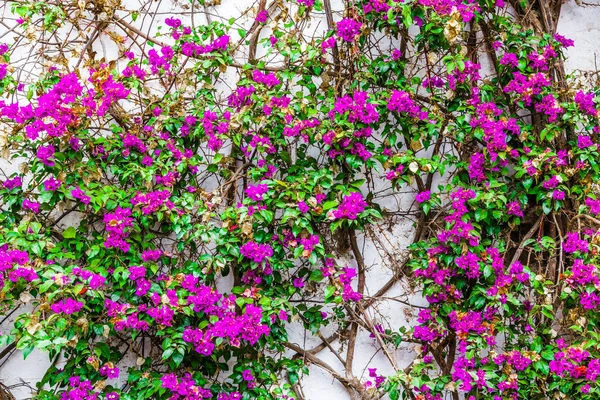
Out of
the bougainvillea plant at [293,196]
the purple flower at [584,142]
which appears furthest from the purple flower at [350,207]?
the purple flower at [584,142]

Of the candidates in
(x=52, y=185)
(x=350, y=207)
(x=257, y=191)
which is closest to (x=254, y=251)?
(x=257, y=191)

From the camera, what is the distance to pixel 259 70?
2.63 m

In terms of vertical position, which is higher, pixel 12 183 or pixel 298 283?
pixel 298 283

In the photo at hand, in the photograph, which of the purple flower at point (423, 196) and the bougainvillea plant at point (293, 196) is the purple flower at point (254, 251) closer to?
the bougainvillea plant at point (293, 196)

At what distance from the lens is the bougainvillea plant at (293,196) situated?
2.33 m

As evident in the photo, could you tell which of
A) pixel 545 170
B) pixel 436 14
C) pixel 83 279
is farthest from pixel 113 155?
pixel 545 170

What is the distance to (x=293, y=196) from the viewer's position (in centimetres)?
240

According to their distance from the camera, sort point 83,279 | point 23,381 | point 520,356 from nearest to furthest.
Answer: point 83,279 → point 520,356 → point 23,381

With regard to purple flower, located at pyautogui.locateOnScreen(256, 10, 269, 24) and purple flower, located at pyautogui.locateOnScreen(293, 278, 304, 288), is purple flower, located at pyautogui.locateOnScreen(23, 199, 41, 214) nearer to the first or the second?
purple flower, located at pyautogui.locateOnScreen(293, 278, 304, 288)

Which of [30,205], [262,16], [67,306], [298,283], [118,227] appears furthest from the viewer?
[262,16]

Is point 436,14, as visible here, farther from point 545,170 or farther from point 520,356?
point 520,356

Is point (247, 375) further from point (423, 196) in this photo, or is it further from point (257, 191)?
point (423, 196)

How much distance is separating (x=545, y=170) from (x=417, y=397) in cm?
100

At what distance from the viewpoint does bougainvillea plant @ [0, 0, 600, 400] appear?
233 centimetres
